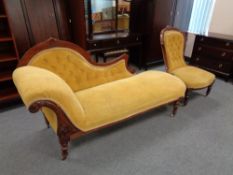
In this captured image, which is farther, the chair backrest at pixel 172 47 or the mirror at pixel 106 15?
the mirror at pixel 106 15

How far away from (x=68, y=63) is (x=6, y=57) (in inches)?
34.9

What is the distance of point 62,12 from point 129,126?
1.88m

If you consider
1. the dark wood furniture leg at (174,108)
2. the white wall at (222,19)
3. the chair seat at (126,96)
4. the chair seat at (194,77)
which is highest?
the white wall at (222,19)

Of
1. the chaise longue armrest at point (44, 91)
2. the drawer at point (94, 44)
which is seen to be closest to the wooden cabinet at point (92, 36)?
the drawer at point (94, 44)

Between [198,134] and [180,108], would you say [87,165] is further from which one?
[180,108]

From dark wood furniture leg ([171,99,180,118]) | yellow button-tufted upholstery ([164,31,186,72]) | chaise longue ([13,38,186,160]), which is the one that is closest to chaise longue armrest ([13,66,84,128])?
chaise longue ([13,38,186,160])

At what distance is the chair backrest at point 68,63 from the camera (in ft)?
5.49

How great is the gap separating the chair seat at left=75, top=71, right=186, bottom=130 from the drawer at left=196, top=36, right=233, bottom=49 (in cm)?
165

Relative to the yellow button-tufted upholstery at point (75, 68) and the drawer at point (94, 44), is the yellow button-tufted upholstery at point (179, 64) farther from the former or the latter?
the drawer at point (94, 44)

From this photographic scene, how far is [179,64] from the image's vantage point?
2768mm

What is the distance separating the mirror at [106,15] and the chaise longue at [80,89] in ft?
3.58

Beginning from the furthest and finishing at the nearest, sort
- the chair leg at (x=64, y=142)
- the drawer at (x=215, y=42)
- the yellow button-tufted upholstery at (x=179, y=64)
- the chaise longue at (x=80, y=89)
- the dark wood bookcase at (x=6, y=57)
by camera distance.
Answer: the drawer at (x=215, y=42)
the yellow button-tufted upholstery at (x=179, y=64)
the dark wood bookcase at (x=6, y=57)
the chair leg at (x=64, y=142)
the chaise longue at (x=80, y=89)

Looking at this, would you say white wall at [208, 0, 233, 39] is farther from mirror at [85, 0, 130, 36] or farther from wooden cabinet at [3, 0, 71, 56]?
wooden cabinet at [3, 0, 71, 56]

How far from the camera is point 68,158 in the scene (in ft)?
5.28
